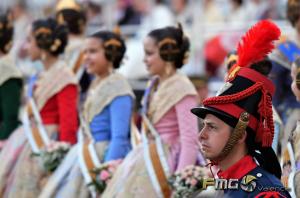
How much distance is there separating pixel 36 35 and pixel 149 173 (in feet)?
6.44

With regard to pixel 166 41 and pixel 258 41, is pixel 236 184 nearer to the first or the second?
pixel 258 41

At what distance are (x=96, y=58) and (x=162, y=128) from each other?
3.04 ft

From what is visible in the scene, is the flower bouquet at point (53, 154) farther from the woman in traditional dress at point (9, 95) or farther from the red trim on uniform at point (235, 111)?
the red trim on uniform at point (235, 111)

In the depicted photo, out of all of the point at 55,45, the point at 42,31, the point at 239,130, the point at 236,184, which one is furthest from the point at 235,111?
the point at 42,31

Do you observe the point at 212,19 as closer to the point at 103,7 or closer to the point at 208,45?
the point at 208,45

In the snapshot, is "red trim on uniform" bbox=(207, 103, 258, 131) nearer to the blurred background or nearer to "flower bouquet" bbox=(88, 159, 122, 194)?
"flower bouquet" bbox=(88, 159, 122, 194)

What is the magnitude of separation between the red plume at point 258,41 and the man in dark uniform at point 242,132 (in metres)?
0.15

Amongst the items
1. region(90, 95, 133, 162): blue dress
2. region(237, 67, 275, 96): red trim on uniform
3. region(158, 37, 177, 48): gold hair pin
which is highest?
region(237, 67, 275, 96): red trim on uniform

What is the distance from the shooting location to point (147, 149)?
657 cm

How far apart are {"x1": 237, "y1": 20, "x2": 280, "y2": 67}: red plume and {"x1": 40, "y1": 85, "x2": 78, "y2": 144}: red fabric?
307 centimetres

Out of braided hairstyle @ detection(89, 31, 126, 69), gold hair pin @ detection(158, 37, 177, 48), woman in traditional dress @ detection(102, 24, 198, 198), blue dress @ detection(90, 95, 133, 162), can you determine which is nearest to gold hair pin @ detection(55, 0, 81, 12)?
braided hairstyle @ detection(89, 31, 126, 69)

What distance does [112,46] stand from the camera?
721cm

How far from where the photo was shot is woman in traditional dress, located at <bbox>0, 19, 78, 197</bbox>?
7465mm

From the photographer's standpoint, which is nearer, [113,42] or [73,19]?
[113,42]
